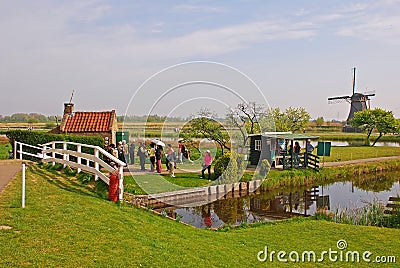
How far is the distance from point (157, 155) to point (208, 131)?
325cm

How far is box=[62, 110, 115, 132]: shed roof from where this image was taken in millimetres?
22734

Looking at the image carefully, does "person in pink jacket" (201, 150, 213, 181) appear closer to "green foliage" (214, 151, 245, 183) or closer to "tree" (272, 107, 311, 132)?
"green foliage" (214, 151, 245, 183)

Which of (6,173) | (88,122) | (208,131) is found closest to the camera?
A: (6,173)

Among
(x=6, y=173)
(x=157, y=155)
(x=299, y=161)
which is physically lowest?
(x=299, y=161)

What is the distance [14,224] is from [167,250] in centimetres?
276

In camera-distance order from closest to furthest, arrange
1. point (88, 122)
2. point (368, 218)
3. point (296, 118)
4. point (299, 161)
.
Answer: point (368, 218)
point (88, 122)
point (299, 161)
point (296, 118)

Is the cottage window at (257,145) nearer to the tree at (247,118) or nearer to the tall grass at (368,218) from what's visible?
the tree at (247,118)

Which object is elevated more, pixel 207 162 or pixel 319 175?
pixel 207 162

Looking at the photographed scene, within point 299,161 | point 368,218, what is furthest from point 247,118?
point 368,218

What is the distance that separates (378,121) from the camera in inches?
2021

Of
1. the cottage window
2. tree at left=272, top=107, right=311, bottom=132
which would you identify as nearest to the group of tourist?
the cottage window

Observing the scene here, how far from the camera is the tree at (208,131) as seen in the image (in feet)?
65.1

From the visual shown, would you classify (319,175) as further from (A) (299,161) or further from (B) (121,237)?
(B) (121,237)

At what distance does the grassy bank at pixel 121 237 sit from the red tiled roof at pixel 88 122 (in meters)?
10.7
